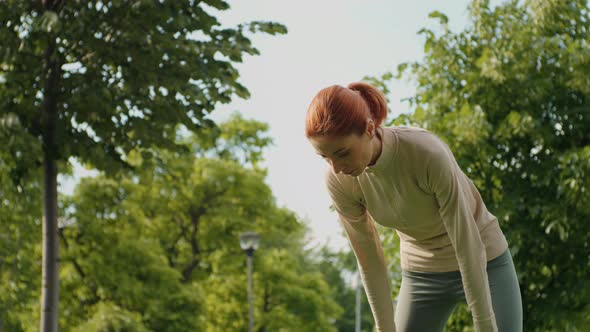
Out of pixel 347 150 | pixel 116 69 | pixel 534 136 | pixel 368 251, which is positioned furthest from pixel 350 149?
pixel 534 136

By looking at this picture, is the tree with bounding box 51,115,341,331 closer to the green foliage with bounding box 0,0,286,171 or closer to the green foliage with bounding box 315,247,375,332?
the green foliage with bounding box 0,0,286,171

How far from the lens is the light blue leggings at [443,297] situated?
251 cm

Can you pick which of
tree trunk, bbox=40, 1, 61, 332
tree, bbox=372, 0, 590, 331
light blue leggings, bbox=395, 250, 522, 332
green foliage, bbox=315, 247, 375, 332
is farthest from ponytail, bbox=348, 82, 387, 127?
green foliage, bbox=315, 247, 375, 332

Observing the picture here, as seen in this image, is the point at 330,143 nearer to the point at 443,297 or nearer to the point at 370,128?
the point at 370,128

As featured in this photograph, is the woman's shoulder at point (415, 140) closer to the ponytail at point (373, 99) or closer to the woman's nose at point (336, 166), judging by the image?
the ponytail at point (373, 99)

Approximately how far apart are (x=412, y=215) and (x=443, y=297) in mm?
376

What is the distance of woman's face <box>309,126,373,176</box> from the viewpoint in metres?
2.17

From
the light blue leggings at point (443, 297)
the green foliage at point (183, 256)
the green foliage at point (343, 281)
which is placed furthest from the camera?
the green foliage at point (343, 281)

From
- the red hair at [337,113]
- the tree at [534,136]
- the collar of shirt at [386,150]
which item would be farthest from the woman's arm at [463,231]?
the tree at [534,136]

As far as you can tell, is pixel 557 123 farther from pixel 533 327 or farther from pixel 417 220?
pixel 417 220

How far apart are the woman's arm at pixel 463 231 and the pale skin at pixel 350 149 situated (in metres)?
0.19

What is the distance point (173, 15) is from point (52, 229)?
2073 millimetres

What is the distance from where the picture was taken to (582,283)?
772cm

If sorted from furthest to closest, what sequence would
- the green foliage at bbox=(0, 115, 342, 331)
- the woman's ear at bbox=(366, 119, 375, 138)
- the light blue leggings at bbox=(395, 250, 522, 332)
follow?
the green foliage at bbox=(0, 115, 342, 331), the light blue leggings at bbox=(395, 250, 522, 332), the woman's ear at bbox=(366, 119, 375, 138)
